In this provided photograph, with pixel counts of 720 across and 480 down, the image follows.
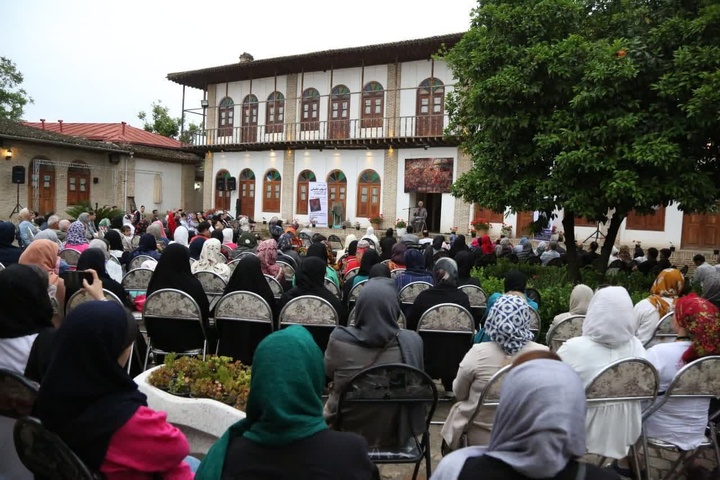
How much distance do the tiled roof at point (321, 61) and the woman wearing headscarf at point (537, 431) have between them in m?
20.6

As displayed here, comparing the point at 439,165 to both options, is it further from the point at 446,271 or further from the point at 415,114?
the point at 446,271

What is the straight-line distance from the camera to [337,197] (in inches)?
1005

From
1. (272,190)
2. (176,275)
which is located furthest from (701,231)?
(176,275)

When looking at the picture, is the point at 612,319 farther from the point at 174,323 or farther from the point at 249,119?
the point at 249,119

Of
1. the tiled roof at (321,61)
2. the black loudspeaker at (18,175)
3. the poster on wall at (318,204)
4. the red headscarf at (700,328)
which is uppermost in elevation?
the tiled roof at (321,61)

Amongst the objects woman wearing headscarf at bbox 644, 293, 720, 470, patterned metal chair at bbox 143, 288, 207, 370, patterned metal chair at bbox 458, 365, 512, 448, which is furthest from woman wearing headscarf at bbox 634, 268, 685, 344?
patterned metal chair at bbox 143, 288, 207, 370

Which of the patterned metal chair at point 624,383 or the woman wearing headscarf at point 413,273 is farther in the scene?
the woman wearing headscarf at point 413,273

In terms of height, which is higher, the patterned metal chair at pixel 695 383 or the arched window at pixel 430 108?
the arched window at pixel 430 108

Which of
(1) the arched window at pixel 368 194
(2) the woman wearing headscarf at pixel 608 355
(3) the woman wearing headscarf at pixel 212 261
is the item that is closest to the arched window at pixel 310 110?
(1) the arched window at pixel 368 194

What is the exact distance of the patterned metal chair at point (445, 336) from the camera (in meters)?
4.47

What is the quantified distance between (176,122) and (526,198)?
4214 centimetres

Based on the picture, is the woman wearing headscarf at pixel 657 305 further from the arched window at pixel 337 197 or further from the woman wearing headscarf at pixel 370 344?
the arched window at pixel 337 197

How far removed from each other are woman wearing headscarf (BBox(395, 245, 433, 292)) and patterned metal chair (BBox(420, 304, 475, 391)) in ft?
6.81

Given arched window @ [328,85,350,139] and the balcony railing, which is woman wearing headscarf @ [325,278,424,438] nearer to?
the balcony railing
